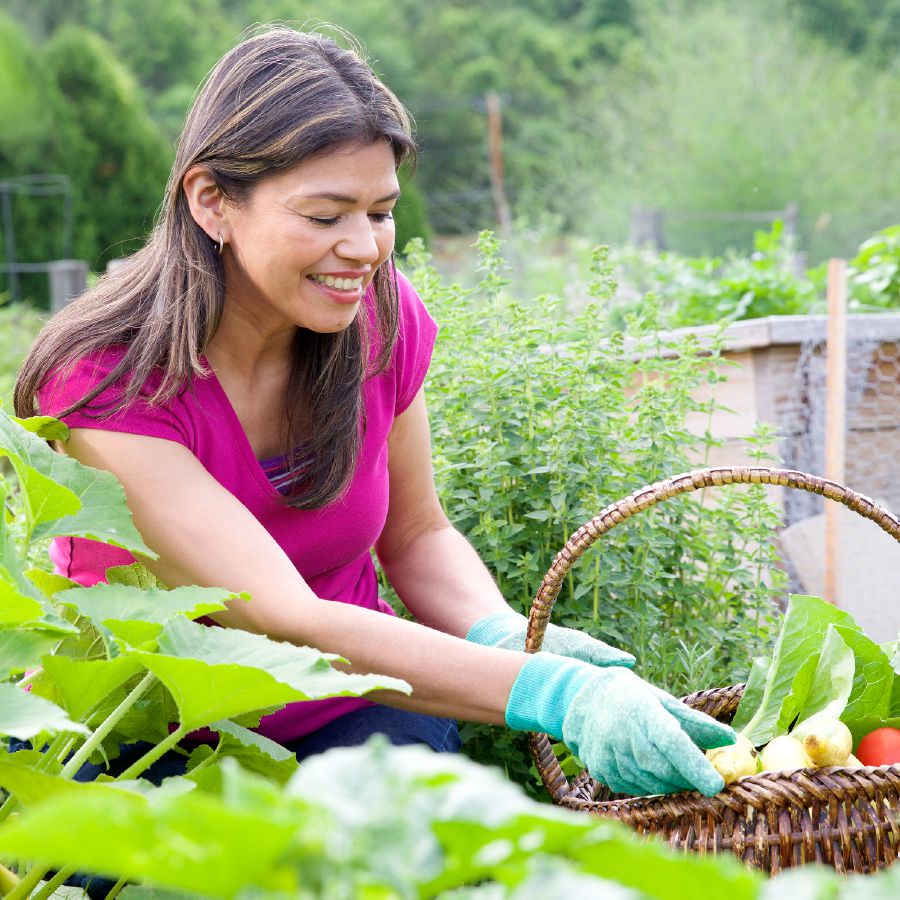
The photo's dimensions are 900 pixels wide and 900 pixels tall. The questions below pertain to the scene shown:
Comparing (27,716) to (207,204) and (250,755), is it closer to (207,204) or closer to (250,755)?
(250,755)

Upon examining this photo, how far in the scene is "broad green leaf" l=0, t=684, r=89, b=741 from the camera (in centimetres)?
84

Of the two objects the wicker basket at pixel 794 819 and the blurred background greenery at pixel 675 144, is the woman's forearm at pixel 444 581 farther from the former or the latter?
the blurred background greenery at pixel 675 144

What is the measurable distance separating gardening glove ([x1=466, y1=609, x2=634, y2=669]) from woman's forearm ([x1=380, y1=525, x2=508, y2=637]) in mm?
73

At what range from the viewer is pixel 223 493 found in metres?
1.49

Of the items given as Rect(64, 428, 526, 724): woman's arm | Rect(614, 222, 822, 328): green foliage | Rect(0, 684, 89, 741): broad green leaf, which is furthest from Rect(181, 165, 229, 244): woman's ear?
Rect(614, 222, 822, 328): green foliage

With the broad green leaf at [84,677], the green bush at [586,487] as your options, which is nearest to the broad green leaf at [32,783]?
the broad green leaf at [84,677]

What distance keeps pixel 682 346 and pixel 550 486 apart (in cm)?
45

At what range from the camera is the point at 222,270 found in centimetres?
163

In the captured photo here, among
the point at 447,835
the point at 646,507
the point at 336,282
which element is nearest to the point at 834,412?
the point at 646,507

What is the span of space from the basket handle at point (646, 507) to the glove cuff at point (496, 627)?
0.19 m

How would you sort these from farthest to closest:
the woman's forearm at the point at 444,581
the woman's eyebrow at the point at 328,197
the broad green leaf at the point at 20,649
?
the woman's forearm at the point at 444,581 < the woman's eyebrow at the point at 328,197 < the broad green leaf at the point at 20,649

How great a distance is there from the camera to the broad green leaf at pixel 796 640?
1594mm

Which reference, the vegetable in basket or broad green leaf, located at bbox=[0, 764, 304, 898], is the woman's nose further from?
broad green leaf, located at bbox=[0, 764, 304, 898]

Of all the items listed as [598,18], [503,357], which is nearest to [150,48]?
[598,18]
